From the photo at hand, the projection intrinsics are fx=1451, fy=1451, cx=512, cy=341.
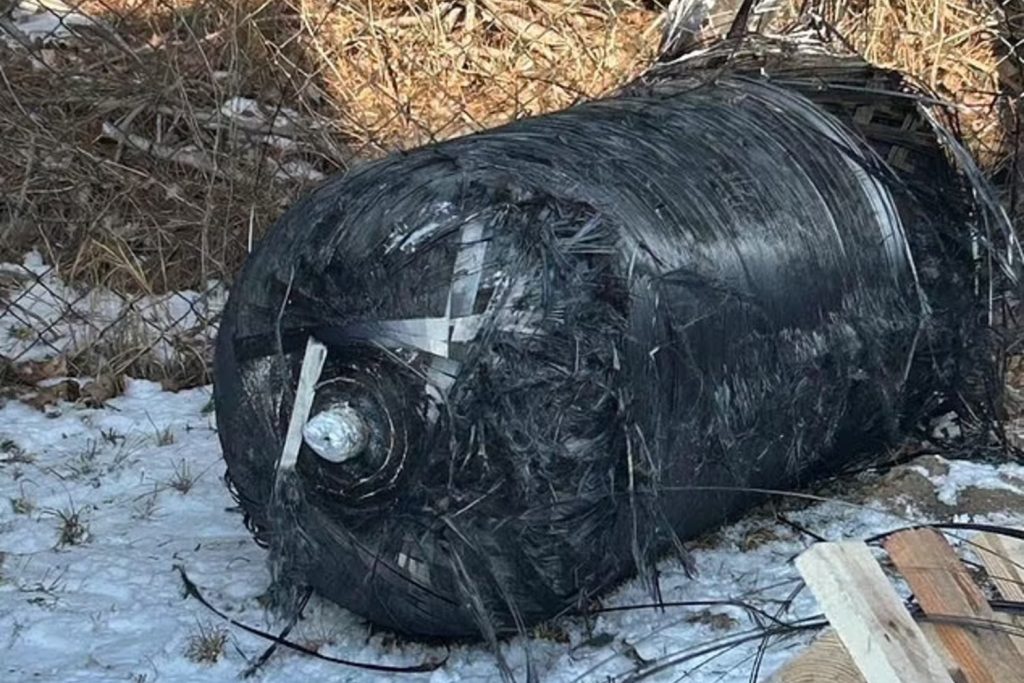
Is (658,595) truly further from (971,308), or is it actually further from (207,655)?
(971,308)

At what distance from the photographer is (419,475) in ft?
8.11

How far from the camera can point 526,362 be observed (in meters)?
2.43

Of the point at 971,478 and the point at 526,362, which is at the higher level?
the point at 526,362

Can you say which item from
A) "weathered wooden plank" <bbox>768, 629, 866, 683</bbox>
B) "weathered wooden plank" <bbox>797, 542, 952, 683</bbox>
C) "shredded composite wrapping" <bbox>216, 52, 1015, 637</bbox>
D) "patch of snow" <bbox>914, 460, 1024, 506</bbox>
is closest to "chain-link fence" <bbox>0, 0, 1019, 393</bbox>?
"patch of snow" <bbox>914, 460, 1024, 506</bbox>

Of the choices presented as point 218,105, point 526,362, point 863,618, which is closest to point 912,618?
point 863,618

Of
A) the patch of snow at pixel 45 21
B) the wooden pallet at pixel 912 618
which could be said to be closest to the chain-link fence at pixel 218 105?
the patch of snow at pixel 45 21

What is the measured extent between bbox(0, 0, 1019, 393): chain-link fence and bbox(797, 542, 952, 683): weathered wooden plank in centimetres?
281

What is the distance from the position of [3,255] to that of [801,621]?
3.39 metres

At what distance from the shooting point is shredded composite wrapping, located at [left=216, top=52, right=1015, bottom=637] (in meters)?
2.44

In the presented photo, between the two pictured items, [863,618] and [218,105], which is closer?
[863,618]

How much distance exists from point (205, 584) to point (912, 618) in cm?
154

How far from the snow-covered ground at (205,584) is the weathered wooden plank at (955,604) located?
489 millimetres

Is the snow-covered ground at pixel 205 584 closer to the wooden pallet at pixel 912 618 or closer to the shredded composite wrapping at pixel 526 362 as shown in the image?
the shredded composite wrapping at pixel 526 362

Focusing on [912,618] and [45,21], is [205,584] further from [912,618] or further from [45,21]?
[45,21]
